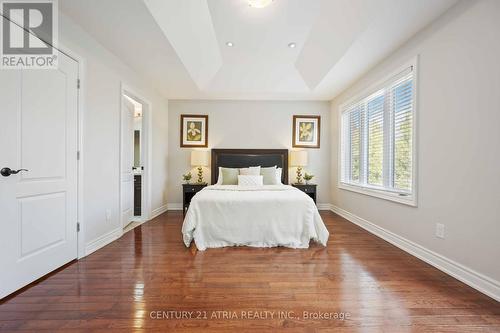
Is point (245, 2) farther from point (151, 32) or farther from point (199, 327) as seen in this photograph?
point (199, 327)

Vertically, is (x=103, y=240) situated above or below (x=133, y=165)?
below

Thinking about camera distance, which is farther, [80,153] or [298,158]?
[298,158]

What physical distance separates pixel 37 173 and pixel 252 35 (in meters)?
2.72

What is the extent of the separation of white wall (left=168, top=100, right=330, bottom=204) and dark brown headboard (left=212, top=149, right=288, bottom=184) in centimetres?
14

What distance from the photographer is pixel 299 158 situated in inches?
191

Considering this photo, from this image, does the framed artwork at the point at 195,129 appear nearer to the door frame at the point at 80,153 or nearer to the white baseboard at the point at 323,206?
the door frame at the point at 80,153

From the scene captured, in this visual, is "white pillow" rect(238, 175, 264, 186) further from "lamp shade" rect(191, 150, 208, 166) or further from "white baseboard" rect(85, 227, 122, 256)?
"white baseboard" rect(85, 227, 122, 256)

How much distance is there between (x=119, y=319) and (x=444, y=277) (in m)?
2.68

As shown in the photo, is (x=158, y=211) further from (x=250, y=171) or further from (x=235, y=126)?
(x=235, y=126)

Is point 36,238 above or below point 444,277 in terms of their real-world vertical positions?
above

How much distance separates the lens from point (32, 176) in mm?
1977

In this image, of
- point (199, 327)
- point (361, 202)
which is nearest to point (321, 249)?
point (361, 202)
